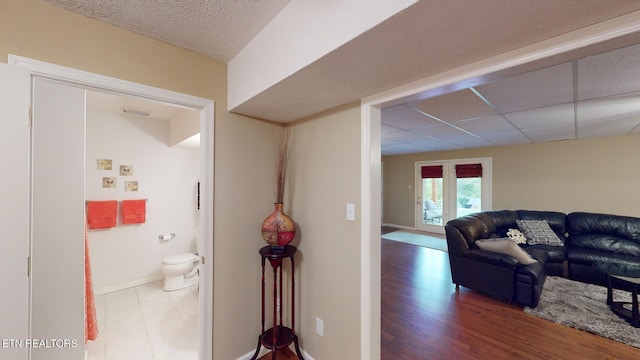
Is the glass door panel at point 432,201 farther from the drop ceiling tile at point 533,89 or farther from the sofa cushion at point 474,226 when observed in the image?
the drop ceiling tile at point 533,89

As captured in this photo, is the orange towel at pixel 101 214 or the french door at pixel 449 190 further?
the french door at pixel 449 190

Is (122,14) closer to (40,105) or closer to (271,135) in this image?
(40,105)

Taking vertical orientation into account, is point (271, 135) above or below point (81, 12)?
below

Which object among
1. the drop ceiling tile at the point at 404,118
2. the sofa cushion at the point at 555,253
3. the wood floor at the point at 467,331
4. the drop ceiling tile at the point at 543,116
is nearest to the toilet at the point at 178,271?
the wood floor at the point at 467,331

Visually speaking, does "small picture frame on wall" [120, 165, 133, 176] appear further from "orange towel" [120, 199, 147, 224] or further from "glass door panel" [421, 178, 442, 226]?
"glass door panel" [421, 178, 442, 226]

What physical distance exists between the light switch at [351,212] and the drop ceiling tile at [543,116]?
2568 mm

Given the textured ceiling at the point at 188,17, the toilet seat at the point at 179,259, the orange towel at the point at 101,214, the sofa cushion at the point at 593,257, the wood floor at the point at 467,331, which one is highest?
the textured ceiling at the point at 188,17

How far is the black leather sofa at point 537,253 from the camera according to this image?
2668 mm

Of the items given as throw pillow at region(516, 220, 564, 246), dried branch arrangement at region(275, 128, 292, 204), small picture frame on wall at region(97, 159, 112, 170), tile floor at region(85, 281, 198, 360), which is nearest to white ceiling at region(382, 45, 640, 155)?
dried branch arrangement at region(275, 128, 292, 204)

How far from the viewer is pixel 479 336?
222 centimetres

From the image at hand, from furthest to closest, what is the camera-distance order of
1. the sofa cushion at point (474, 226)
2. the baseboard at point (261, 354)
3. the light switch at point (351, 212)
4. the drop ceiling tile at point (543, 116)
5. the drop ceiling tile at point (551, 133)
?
the drop ceiling tile at point (551, 133), the sofa cushion at point (474, 226), the drop ceiling tile at point (543, 116), the baseboard at point (261, 354), the light switch at point (351, 212)

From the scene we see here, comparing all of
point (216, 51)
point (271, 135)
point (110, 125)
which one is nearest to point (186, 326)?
point (271, 135)

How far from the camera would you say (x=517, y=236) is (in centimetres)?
374

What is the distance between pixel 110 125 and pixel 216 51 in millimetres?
2726
